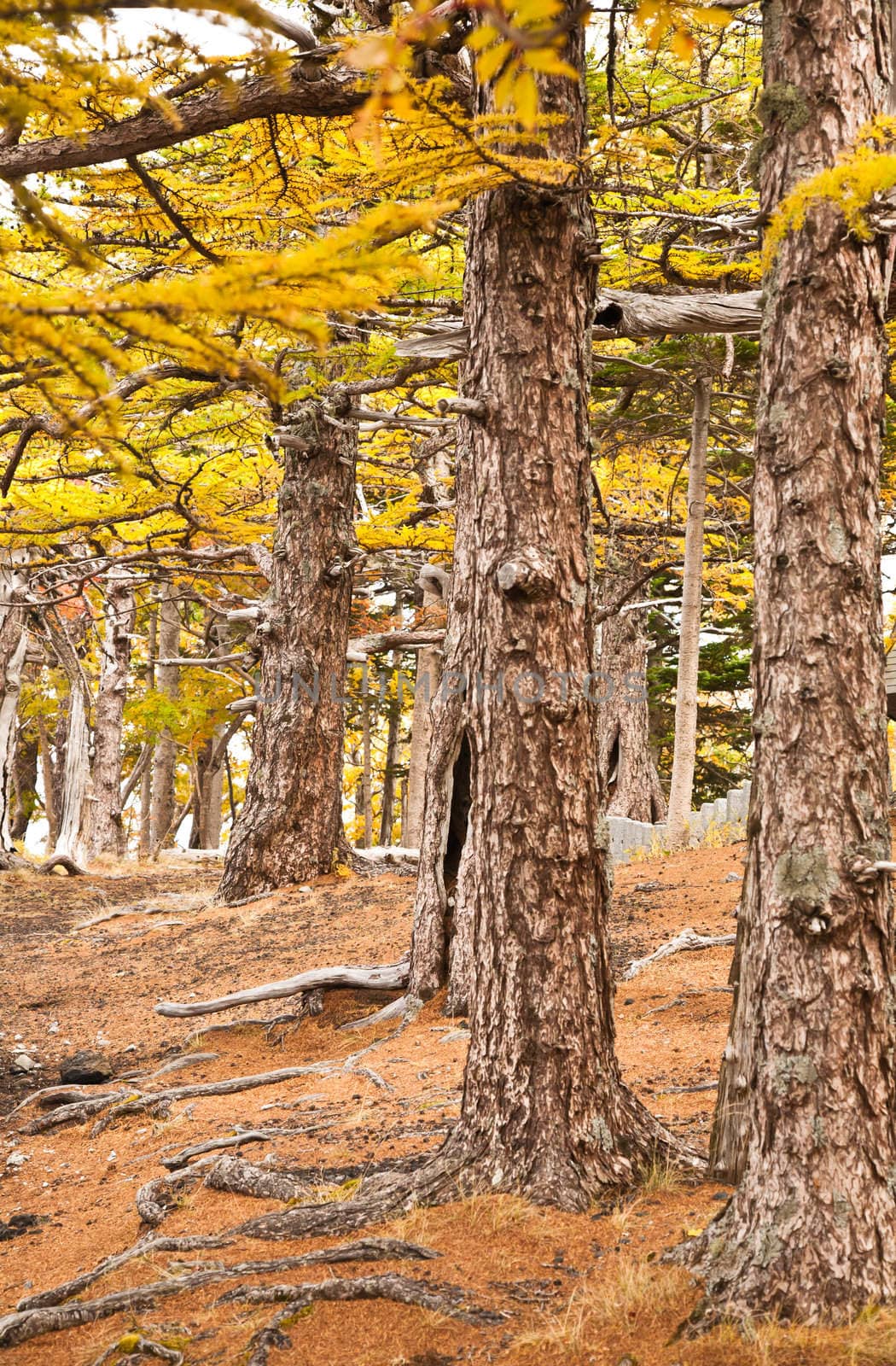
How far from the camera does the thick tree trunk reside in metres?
11.2

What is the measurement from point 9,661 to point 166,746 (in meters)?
6.49

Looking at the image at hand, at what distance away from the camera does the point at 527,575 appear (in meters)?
4.09

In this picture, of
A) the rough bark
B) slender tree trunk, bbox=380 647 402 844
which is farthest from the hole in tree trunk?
slender tree trunk, bbox=380 647 402 844

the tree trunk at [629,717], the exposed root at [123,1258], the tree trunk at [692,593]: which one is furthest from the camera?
the tree trunk at [629,717]

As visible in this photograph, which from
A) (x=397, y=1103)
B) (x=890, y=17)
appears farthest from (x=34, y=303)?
(x=397, y=1103)

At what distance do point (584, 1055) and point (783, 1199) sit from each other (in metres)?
1.16

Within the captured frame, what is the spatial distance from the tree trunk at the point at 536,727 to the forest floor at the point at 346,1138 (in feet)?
0.95

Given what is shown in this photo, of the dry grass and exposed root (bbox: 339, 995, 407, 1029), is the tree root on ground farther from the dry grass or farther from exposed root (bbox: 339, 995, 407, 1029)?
exposed root (bbox: 339, 995, 407, 1029)

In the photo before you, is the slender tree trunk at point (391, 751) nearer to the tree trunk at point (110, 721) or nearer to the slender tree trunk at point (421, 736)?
the slender tree trunk at point (421, 736)

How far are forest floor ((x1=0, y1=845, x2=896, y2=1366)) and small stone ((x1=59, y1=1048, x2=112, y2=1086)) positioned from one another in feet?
0.49

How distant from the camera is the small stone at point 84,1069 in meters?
6.68

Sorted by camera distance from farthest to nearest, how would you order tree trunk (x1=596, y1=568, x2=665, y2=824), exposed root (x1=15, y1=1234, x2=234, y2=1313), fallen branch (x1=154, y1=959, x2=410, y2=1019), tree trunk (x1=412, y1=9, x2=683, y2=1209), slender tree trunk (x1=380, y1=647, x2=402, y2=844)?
slender tree trunk (x1=380, y1=647, x2=402, y2=844), tree trunk (x1=596, y1=568, x2=665, y2=824), fallen branch (x1=154, y1=959, x2=410, y2=1019), tree trunk (x1=412, y1=9, x2=683, y2=1209), exposed root (x1=15, y1=1234, x2=234, y2=1313)

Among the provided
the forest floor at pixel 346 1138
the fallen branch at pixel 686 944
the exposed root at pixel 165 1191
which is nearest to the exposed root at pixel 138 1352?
the forest floor at pixel 346 1138

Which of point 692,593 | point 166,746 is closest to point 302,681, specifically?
point 692,593
